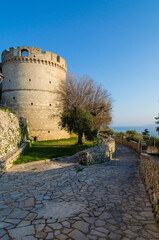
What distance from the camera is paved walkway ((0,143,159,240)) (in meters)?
3.19

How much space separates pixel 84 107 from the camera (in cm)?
1908

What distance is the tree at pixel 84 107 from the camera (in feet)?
57.5

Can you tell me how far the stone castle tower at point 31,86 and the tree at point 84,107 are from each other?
450 cm

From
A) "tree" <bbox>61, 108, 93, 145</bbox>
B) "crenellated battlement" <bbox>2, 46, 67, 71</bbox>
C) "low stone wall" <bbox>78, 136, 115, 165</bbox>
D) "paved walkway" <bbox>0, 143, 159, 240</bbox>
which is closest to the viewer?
"paved walkway" <bbox>0, 143, 159, 240</bbox>

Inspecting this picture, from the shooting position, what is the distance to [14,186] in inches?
239

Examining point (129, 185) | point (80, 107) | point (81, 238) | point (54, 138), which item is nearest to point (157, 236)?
point (81, 238)

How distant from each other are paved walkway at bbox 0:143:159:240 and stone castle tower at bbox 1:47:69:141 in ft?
58.6

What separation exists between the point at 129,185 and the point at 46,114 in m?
20.9

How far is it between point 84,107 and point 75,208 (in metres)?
15.5

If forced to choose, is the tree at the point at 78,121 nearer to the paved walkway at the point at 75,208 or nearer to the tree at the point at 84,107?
the tree at the point at 84,107

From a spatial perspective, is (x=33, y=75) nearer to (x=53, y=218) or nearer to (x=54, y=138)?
(x=54, y=138)

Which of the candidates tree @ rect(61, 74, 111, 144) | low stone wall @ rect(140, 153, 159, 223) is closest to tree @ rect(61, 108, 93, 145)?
tree @ rect(61, 74, 111, 144)

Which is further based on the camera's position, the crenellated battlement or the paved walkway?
the crenellated battlement

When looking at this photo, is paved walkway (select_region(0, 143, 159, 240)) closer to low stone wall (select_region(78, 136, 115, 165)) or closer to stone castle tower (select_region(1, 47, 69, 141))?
low stone wall (select_region(78, 136, 115, 165))
